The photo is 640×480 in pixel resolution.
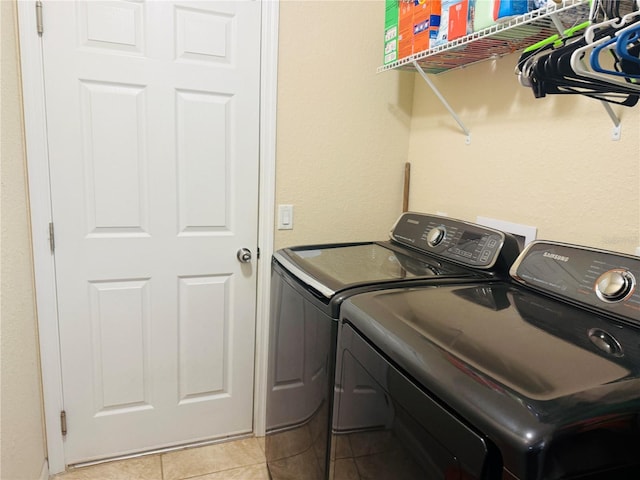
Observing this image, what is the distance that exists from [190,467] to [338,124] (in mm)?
1699

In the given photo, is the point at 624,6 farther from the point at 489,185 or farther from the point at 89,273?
the point at 89,273

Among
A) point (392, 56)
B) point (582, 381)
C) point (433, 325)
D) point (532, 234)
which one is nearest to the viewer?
point (582, 381)

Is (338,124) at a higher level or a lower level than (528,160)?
higher

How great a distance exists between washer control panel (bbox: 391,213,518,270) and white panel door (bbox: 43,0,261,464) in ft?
2.35

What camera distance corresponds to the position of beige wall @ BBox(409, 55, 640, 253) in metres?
1.27

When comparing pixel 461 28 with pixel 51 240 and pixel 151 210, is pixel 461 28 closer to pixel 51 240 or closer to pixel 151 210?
pixel 151 210

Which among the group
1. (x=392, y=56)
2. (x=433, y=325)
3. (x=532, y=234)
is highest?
(x=392, y=56)

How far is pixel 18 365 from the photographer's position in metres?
1.60

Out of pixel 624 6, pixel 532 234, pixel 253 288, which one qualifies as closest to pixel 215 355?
pixel 253 288

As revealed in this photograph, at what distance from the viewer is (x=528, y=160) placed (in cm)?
154

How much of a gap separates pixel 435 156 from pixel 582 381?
147cm

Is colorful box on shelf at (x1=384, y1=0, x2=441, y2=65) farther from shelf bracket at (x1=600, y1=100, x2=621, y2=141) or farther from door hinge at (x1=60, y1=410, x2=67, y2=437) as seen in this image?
door hinge at (x1=60, y1=410, x2=67, y2=437)

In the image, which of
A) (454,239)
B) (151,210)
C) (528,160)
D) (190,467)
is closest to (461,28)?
(528,160)

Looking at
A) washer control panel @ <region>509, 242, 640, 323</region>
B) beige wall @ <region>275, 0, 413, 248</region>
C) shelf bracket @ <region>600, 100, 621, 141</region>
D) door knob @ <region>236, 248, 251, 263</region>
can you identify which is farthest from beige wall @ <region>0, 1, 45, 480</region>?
shelf bracket @ <region>600, 100, 621, 141</region>
